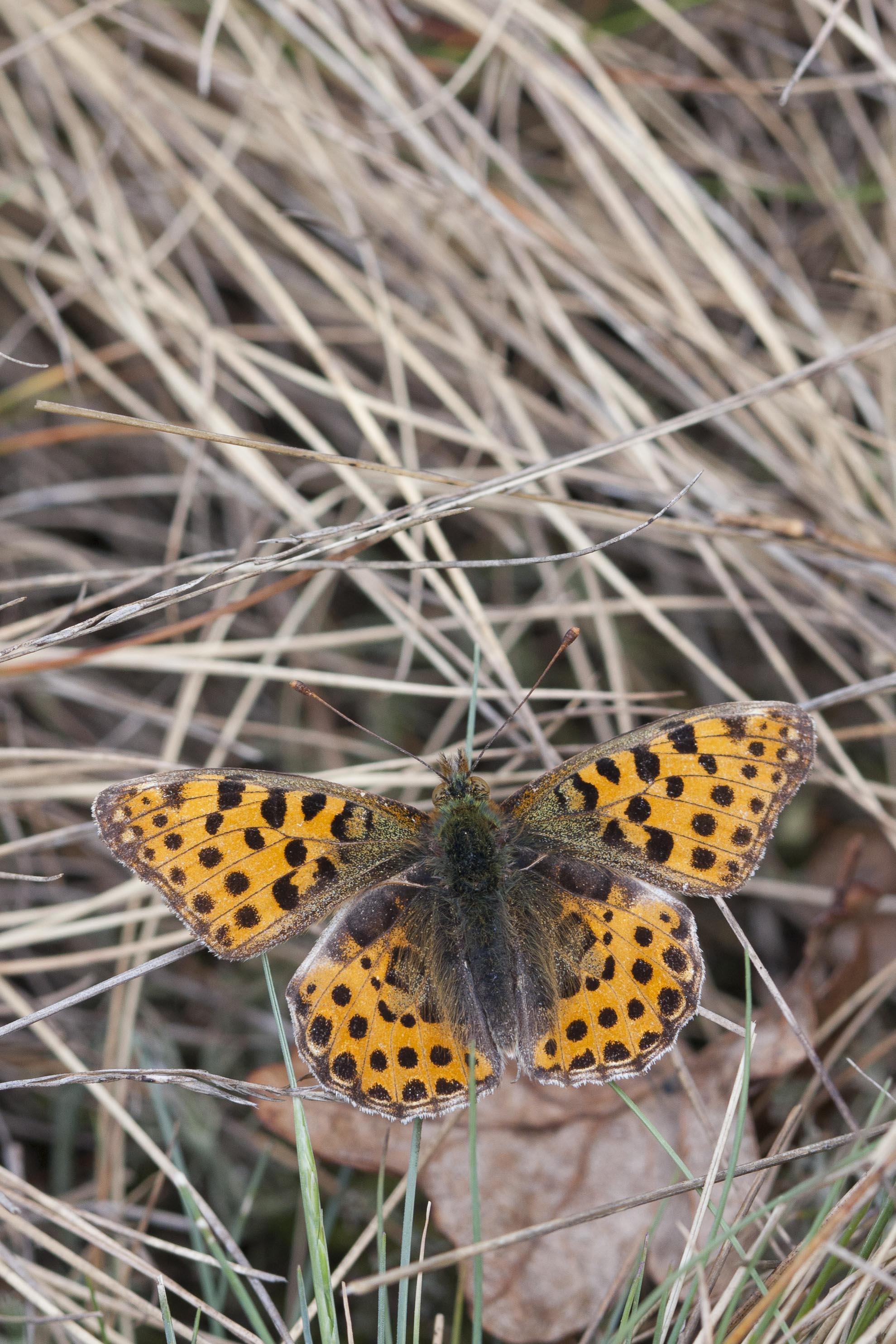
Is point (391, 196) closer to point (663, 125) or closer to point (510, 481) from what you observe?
point (663, 125)

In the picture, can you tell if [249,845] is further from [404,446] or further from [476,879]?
[404,446]

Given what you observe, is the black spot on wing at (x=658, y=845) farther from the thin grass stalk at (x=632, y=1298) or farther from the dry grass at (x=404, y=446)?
the thin grass stalk at (x=632, y=1298)

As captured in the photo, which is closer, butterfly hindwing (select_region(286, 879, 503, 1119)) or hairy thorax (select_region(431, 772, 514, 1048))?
butterfly hindwing (select_region(286, 879, 503, 1119))

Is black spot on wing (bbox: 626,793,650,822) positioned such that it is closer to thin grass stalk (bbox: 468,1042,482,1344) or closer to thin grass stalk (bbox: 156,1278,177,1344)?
thin grass stalk (bbox: 468,1042,482,1344)

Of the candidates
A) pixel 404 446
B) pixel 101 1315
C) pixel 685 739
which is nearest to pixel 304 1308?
pixel 101 1315

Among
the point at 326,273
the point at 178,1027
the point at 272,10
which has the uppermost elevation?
the point at 272,10

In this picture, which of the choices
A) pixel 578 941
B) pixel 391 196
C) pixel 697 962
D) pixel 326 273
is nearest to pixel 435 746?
pixel 578 941

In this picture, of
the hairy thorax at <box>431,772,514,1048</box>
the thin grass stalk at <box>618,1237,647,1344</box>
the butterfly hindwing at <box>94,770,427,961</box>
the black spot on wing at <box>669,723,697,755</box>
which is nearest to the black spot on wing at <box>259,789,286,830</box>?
the butterfly hindwing at <box>94,770,427,961</box>
